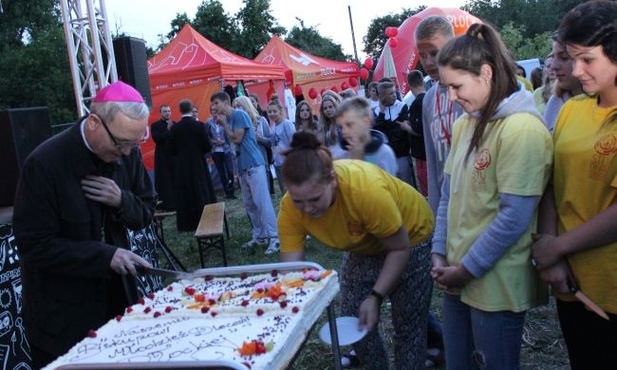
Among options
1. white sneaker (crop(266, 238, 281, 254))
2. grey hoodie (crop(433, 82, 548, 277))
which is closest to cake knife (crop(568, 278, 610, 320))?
grey hoodie (crop(433, 82, 548, 277))

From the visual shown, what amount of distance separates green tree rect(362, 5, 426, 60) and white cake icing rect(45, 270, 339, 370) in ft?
193

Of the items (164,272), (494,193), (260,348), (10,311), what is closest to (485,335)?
(494,193)

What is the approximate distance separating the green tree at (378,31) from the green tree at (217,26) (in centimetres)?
2539

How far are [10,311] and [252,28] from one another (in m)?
35.2

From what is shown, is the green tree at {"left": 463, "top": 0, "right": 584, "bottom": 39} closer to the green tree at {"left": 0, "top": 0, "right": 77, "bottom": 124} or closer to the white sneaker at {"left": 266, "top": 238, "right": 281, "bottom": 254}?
the green tree at {"left": 0, "top": 0, "right": 77, "bottom": 124}

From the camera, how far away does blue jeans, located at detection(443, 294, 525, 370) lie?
1.86m

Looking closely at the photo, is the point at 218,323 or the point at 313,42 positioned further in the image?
the point at 313,42

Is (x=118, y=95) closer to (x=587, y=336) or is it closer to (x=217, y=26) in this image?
(x=587, y=336)

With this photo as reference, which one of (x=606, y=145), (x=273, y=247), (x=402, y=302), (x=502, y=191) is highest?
(x=606, y=145)

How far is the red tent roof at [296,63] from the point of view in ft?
55.5

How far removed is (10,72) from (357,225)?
93.9ft

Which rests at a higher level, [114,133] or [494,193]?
[114,133]

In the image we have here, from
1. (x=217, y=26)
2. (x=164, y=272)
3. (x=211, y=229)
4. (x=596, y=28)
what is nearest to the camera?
(x=596, y=28)

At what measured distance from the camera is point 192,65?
39.3ft
